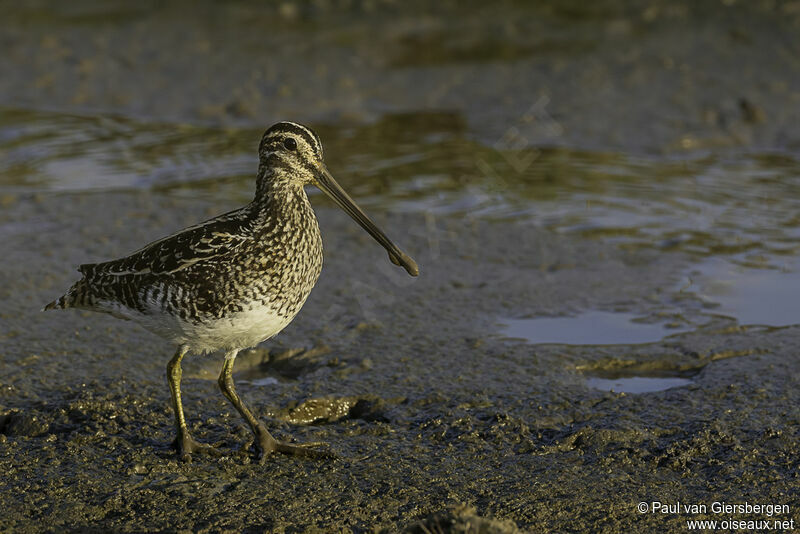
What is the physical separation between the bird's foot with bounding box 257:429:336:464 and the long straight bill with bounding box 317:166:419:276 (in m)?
0.97

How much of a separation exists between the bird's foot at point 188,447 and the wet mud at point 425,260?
0.21 ft

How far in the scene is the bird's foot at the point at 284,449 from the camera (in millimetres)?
5312

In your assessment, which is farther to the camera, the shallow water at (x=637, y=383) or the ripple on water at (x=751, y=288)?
the ripple on water at (x=751, y=288)

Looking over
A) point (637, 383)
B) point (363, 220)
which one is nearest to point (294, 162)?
point (363, 220)

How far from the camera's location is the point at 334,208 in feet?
29.6

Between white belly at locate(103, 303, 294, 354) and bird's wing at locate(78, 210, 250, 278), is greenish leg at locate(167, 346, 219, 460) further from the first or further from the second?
bird's wing at locate(78, 210, 250, 278)

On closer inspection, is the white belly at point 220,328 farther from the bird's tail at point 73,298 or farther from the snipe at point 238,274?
the bird's tail at point 73,298

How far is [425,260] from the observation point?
7965 millimetres

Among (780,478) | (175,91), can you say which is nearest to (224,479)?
(780,478)

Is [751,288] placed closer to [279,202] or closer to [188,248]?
[279,202]

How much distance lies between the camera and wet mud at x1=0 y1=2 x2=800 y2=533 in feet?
16.6

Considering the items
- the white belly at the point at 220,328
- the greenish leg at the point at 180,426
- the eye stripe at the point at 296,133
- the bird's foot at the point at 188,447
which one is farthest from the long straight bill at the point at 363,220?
the bird's foot at the point at 188,447

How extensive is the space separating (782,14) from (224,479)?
30.7 feet

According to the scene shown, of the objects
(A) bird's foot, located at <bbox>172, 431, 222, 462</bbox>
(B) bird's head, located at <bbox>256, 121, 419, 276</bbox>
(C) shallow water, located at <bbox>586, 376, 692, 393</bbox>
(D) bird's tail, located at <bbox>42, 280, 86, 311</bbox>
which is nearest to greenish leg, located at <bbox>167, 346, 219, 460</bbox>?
(A) bird's foot, located at <bbox>172, 431, 222, 462</bbox>
